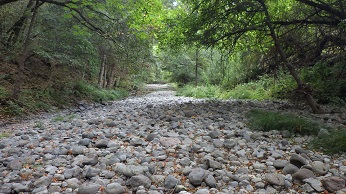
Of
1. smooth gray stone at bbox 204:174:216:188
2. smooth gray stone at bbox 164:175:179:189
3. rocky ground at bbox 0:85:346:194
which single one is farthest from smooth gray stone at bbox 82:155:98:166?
smooth gray stone at bbox 204:174:216:188

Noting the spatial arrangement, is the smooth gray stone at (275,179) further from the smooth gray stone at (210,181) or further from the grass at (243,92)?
the grass at (243,92)

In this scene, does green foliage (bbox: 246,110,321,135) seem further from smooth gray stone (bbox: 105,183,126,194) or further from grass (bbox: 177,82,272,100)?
grass (bbox: 177,82,272,100)

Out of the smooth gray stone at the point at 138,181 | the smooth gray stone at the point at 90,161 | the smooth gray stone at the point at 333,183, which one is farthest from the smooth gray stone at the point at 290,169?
the smooth gray stone at the point at 90,161

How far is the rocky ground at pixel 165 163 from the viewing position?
234 centimetres

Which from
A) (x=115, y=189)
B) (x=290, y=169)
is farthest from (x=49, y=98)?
(x=290, y=169)

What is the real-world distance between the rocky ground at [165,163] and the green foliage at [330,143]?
18 cm

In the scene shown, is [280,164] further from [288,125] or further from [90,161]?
[90,161]

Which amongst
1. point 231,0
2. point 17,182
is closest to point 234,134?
point 17,182

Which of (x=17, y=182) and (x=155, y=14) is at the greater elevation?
(x=155, y=14)

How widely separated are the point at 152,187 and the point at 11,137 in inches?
130

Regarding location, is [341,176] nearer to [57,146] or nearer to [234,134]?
[234,134]

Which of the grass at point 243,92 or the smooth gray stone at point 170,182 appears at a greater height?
the grass at point 243,92

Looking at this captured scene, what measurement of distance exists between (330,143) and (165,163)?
245 cm

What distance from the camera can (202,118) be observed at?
5.57 metres
